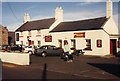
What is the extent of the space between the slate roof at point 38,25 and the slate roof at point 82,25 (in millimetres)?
1965

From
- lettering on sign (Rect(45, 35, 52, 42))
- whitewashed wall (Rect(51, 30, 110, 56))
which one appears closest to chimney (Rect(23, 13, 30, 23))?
lettering on sign (Rect(45, 35, 52, 42))

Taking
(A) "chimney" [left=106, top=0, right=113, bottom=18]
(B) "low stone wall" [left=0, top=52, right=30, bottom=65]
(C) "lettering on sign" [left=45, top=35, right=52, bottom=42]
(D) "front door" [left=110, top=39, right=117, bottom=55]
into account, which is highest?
(A) "chimney" [left=106, top=0, right=113, bottom=18]

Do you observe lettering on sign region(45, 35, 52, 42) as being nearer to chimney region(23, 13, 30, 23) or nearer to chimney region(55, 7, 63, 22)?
chimney region(55, 7, 63, 22)

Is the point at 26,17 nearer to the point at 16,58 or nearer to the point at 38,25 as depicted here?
the point at 38,25

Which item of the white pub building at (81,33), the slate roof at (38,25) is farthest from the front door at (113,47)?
the slate roof at (38,25)

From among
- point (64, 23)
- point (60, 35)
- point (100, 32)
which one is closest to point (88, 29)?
point (100, 32)

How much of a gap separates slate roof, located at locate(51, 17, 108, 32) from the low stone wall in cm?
1446

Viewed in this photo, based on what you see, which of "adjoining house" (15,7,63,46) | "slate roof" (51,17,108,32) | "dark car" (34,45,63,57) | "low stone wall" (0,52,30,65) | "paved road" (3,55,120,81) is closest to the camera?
"paved road" (3,55,120,81)

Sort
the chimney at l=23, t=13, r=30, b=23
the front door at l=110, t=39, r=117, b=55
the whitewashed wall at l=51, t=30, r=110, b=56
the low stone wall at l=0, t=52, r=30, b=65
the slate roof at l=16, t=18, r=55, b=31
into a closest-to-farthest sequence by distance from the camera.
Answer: the low stone wall at l=0, t=52, r=30, b=65
the whitewashed wall at l=51, t=30, r=110, b=56
the front door at l=110, t=39, r=117, b=55
the slate roof at l=16, t=18, r=55, b=31
the chimney at l=23, t=13, r=30, b=23

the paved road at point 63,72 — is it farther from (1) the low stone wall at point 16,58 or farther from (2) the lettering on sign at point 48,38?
(2) the lettering on sign at point 48,38

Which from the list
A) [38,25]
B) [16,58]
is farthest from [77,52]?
[38,25]

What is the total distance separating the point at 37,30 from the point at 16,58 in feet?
77.0

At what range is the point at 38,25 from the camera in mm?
47281

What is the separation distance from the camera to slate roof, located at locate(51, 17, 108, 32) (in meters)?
35.1
